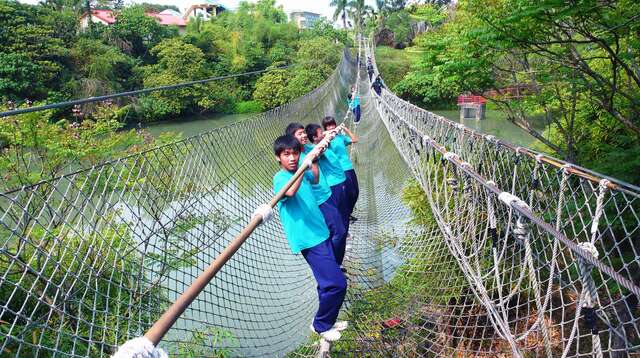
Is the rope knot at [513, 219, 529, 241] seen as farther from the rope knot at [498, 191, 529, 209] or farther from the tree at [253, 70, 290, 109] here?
the tree at [253, 70, 290, 109]

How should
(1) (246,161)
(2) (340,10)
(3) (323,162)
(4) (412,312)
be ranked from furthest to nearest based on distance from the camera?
1. (2) (340,10)
2. (1) (246,161)
3. (4) (412,312)
4. (3) (323,162)

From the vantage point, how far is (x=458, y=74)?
13.0ft

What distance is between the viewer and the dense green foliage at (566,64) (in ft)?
8.32

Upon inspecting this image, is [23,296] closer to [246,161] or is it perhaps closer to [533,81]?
[246,161]

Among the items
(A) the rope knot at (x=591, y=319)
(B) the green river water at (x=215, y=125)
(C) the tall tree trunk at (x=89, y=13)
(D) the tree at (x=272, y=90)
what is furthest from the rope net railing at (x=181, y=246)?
(C) the tall tree trunk at (x=89, y=13)

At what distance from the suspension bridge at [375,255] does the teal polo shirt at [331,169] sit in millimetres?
472

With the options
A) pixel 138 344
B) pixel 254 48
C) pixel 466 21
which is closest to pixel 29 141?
pixel 466 21

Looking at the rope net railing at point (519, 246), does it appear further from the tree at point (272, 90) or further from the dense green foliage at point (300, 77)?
the tree at point (272, 90)

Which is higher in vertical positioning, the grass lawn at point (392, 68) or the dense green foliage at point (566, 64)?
the dense green foliage at point (566, 64)

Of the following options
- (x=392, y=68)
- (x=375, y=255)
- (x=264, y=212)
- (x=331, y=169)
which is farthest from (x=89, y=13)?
(x=264, y=212)

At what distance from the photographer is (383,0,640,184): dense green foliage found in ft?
8.32

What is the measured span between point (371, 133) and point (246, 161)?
431 centimetres

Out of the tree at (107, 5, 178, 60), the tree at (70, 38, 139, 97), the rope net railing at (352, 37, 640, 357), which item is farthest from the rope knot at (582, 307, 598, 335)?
the tree at (107, 5, 178, 60)

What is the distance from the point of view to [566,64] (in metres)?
3.30
